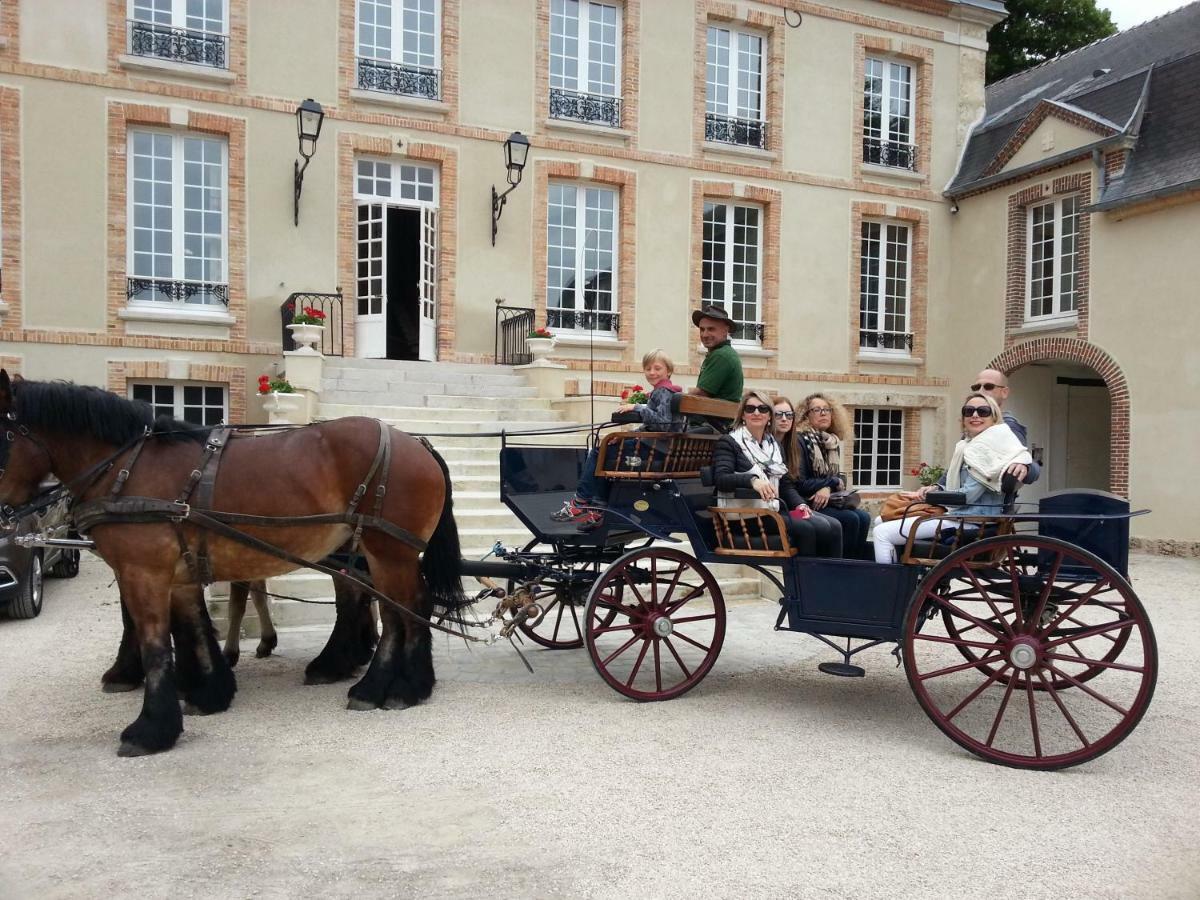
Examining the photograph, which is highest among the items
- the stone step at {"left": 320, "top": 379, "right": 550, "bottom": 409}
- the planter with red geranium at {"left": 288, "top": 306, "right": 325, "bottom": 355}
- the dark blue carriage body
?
the planter with red geranium at {"left": 288, "top": 306, "right": 325, "bottom": 355}

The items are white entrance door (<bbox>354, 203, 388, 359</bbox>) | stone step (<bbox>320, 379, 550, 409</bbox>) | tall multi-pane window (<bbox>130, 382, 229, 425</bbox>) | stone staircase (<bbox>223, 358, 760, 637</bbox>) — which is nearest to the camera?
stone staircase (<bbox>223, 358, 760, 637</bbox>)

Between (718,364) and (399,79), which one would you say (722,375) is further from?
(399,79)

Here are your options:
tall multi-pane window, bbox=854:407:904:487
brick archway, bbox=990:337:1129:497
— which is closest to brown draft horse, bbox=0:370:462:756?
brick archway, bbox=990:337:1129:497

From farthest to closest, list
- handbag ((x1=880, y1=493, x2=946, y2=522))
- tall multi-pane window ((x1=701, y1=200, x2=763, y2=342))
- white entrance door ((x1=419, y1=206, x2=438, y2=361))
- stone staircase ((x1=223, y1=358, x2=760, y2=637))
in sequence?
tall multi-pane window ((x1=701, y1=200, x2=763, y2=342))
white entrance door ((x1=419, y1=206, x2=438, y2=361))
stone staircase ((x1=223, y1=358, x2=760, y2=637))
handbag ((x1=880, y1=493, x2=946, y2=522))

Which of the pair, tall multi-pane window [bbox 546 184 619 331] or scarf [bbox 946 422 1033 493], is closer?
scarf [bbox 946 422 1033 493]

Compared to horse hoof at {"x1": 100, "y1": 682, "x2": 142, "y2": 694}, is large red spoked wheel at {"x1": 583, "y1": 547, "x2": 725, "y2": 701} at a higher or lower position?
higher

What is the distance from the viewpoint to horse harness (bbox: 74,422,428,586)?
4434 millimetres

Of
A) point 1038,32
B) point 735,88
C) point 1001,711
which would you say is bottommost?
point 1001,711

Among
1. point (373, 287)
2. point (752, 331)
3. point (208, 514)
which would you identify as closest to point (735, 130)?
point (752, 331)

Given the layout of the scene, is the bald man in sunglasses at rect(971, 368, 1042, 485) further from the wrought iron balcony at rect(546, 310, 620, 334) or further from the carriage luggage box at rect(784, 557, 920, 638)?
the wrought iron balcony at rect(546, 310, 620, 334)

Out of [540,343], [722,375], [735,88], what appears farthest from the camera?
[735,88]

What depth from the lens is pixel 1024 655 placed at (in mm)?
4246

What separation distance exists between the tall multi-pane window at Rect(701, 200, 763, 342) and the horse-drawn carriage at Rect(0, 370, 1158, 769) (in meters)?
10.1

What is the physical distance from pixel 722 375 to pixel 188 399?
9.06 m
